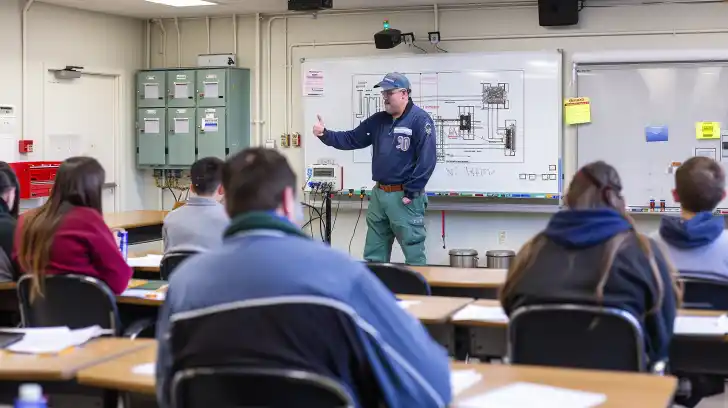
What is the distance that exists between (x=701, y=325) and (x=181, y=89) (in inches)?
257

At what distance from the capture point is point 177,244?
4414 mm

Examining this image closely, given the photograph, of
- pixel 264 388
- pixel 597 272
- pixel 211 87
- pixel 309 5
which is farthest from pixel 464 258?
pixel 264 388

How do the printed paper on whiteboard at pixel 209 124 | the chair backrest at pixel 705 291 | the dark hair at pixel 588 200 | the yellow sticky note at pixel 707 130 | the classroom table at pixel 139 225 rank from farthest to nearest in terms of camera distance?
the printed paper on whiteboard at pixel 209 124
the yellow sticky note at pixel 707 130
the classroom table at pixel 139 225
the chair backrest at pixel 705 291
the dark hair at pixel 588 200

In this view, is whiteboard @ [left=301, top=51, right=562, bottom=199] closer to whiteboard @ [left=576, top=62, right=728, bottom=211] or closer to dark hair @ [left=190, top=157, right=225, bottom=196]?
whiteboard @ [left=576, top=62, right=728, bottom=211]

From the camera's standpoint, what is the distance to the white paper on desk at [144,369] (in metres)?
2.29

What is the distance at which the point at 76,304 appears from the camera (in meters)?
3.41

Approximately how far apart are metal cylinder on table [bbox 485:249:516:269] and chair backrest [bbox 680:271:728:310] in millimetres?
4181

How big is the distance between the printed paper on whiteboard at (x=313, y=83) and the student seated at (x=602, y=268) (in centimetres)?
565

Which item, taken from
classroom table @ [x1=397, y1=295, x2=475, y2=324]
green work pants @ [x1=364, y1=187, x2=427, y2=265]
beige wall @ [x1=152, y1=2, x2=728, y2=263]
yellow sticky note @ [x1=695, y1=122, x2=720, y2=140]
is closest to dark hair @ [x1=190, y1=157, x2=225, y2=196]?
classroom table @ [x1=397, y1=295, x2=475, y2=324]

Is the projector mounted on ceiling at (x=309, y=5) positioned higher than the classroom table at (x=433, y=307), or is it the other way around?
the projector mounted on ceiling at (x=309, y=5)

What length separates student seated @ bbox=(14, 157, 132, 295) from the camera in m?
3.47

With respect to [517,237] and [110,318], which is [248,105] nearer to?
[517,237]

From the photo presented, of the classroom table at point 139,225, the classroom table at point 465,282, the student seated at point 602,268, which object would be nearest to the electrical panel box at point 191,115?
the classroom table at point 139,225

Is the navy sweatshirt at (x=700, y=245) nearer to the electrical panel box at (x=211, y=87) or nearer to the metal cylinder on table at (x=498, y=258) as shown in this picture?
the metal cylinder on table at (x=498, y=258)
